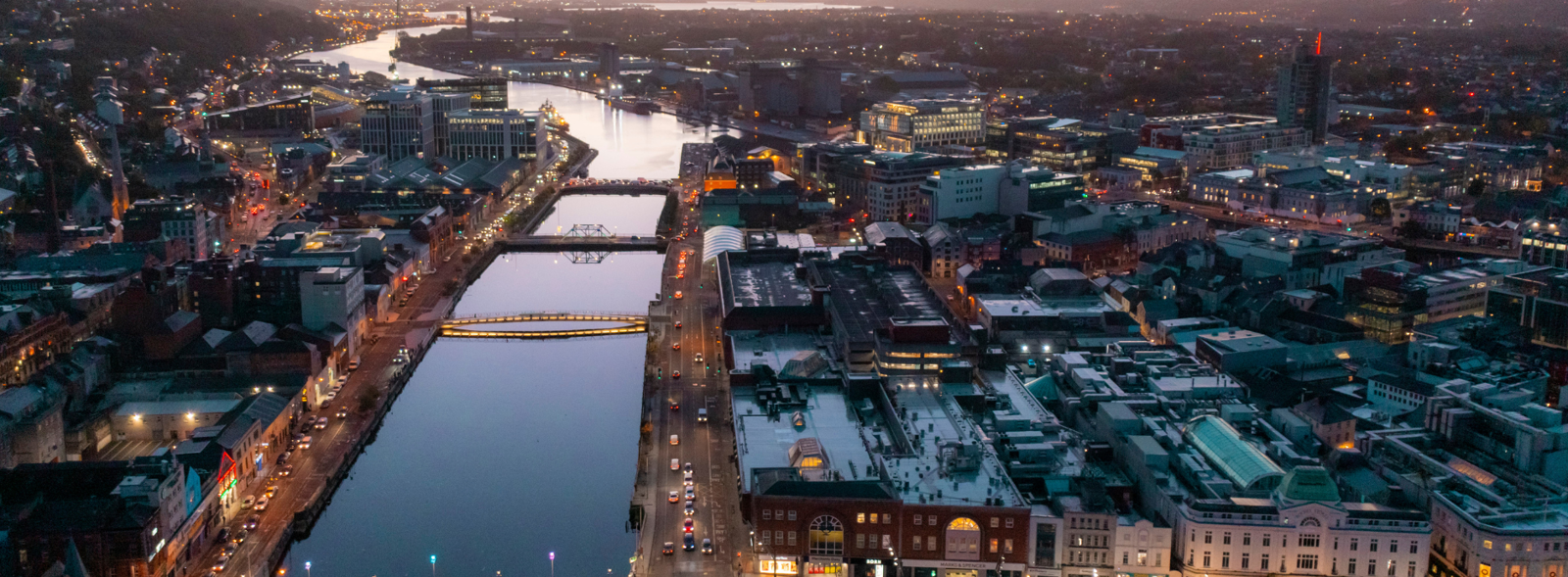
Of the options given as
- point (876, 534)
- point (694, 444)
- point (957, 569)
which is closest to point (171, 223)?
point (694, 444)

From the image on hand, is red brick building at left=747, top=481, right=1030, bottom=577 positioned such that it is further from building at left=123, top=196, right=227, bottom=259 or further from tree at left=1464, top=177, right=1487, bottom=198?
tree at left=1464, top=177, right=1487, bottom=198

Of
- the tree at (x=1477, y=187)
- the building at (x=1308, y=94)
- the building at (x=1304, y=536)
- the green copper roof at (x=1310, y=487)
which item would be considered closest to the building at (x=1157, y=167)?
the building at (x=1308, y=94)

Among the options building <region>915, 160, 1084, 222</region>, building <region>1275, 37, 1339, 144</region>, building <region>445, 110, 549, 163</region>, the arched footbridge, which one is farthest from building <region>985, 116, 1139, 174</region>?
the arched footbridge

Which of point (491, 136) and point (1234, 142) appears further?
point (491, 136)

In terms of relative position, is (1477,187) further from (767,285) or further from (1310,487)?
(1310,487)

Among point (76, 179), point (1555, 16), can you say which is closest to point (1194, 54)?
point (1555, 16)

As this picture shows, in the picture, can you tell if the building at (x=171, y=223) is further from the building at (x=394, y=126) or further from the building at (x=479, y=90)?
the building at (x=479, y=90)

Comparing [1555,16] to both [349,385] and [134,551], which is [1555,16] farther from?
[134,551]
